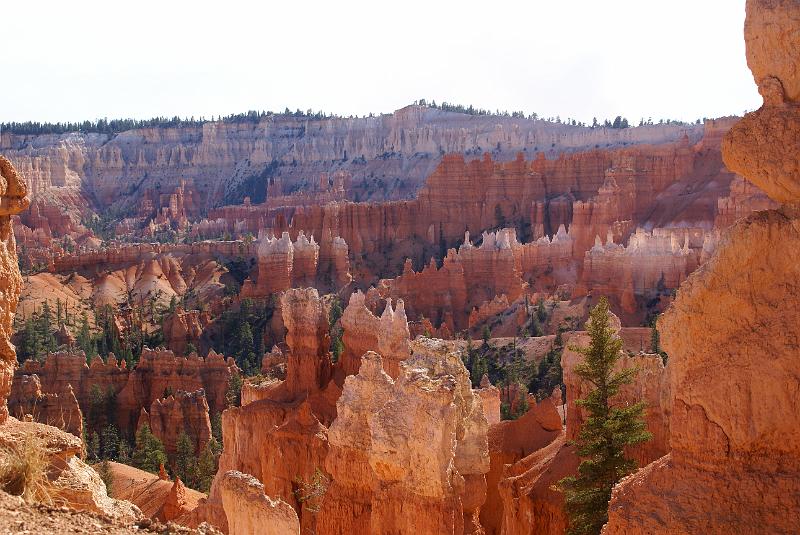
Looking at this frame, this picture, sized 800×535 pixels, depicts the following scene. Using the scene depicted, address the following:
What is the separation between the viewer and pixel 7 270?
11.0 meters

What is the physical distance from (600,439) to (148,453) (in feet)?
74.2

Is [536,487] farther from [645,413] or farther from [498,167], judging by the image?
[498,167]

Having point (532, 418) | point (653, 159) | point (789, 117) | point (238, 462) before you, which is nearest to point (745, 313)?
point (789, 117)

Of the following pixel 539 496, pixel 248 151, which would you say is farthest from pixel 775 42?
pixel 248 151

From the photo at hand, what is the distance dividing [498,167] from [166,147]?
255 feet

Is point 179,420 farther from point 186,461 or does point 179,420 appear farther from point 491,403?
point 491,403

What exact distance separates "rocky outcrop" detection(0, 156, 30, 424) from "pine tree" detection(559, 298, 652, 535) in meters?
7.24

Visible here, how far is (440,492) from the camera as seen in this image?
13.5 metres

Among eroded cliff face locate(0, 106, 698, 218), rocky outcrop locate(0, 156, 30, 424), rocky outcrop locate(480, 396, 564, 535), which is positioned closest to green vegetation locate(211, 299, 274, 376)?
rocky outcrop locate(480, 396, 564, 535)

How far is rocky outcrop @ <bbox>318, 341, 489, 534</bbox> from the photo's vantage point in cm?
1347

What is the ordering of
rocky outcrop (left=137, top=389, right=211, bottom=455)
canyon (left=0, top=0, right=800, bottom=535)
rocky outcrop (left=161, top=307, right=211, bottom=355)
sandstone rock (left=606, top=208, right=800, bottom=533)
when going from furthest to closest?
rocky outcrop (left=161, top=307, right=211, bottom=355) < rocky outcrop (left=137, top=389, right=211, bottom=455) < canyon (left=0, top=0, right=800, bottom=535) < sandstone rock (left=606, top=208, right=800, bottom=533)

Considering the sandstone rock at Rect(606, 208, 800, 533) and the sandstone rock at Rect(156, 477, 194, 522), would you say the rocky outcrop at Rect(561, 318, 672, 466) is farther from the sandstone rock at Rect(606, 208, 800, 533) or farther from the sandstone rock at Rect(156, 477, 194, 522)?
the sandstone rock at Rect(156, 477, 194, 522)

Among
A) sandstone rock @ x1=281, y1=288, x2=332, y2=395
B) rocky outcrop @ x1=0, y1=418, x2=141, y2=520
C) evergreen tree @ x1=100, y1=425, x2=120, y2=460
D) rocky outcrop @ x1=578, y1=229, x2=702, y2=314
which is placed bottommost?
evergreen tree @ x1=100, y1=425, x2=120, y2=460

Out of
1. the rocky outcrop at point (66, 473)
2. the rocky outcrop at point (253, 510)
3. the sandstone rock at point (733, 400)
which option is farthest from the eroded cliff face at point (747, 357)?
the rocky outcrop at point (66, 473)
